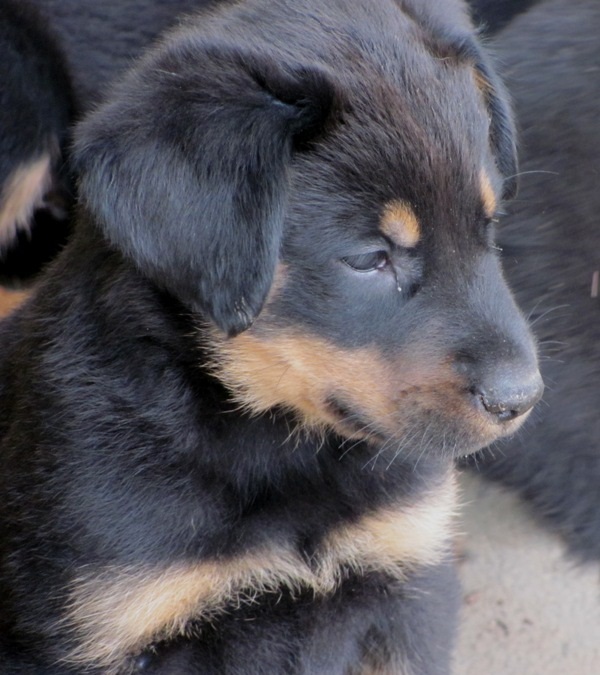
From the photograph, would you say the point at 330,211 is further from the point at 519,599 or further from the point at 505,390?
the point at 519,599

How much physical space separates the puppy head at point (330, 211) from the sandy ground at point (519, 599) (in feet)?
3.52

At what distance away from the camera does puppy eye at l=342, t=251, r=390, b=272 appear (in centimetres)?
172

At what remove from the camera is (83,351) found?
76.2 inches

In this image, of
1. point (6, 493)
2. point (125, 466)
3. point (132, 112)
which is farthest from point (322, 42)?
point (6, 493)

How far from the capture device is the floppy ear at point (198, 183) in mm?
1600

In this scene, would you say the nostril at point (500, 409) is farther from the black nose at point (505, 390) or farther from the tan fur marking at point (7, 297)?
the tan fur marking at point (7, 297)

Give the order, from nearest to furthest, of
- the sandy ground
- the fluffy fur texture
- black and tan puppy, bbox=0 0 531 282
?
1. the fluffy fur texture
2. the sandy ground
3. black and tan puppy, bbox=0 0 531 282

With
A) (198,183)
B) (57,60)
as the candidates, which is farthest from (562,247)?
(57,60)

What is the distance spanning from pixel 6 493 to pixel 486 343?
0.97m

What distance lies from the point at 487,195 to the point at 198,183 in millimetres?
517

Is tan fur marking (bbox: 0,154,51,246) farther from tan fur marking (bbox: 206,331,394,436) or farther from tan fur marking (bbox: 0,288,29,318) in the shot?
tan fur marking (bbox: 206,331,394,436)

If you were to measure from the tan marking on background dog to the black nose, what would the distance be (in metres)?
0.46

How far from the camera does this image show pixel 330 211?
171 centimetres

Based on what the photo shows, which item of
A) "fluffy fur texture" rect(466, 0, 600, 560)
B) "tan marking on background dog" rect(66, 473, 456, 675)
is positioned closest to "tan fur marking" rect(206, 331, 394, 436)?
"tan marking on background dog" rect(66, 473, 456, 675)
